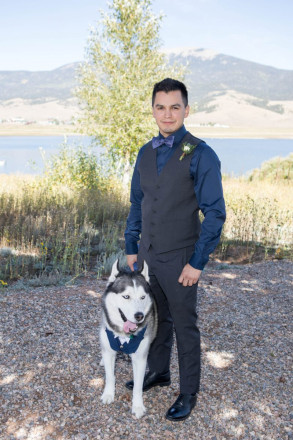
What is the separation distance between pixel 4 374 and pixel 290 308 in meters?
4.02

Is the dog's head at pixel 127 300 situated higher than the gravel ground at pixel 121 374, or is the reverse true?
the dog's head at pixel 127 300

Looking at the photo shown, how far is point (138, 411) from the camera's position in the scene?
3.36 meters

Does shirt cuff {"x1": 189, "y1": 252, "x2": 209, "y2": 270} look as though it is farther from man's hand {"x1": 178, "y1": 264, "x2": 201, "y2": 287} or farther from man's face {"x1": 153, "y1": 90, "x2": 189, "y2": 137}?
man's face {"x1": 153, "y1": 90, "x2": 189, "y2": 137}

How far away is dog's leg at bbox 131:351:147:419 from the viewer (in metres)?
3.28

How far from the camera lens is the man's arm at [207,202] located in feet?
9.21

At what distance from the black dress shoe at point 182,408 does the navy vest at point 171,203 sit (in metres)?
1.31

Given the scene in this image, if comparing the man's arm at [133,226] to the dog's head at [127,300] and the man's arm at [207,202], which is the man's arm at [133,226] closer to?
the dog's head at [127,300]

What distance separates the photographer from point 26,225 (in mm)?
8891

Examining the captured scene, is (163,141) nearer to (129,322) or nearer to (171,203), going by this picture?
(171,203)

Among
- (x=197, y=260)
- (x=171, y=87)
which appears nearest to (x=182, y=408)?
(x=197, y=260)

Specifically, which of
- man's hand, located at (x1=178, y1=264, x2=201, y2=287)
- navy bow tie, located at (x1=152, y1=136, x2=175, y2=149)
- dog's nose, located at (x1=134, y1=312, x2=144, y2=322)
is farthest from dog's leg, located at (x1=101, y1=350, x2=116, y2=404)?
navy bow tie, located at (x1=152, y1=136, x2=175, y2=149)

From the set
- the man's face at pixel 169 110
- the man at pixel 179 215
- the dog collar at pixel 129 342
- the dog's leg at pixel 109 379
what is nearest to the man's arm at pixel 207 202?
the man at pixel 179 215

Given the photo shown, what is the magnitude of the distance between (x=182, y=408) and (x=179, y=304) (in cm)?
94

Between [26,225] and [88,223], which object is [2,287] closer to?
[26,225]
